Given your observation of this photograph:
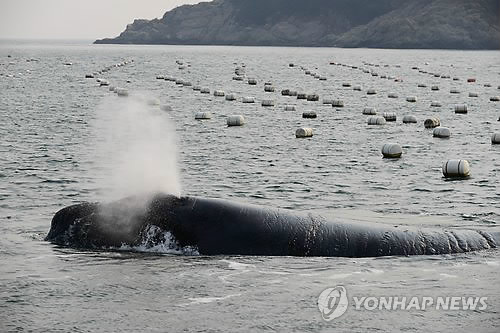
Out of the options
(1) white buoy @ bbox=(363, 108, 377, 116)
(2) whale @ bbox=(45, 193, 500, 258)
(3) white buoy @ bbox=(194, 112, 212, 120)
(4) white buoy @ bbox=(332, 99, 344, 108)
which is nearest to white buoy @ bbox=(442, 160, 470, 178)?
(2) whale @ bbox=(45, 193, 500, 258)

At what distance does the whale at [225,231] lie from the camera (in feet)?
77.7

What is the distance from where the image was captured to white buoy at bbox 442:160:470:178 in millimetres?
43781

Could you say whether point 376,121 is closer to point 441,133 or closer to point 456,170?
point 441,133

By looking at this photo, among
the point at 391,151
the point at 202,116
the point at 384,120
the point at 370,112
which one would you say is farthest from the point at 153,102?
the point at 391,151

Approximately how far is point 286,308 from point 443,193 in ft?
66.2

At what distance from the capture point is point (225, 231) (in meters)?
23.6

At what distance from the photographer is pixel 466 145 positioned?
58156 mm

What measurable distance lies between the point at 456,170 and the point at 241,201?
45.6 feet

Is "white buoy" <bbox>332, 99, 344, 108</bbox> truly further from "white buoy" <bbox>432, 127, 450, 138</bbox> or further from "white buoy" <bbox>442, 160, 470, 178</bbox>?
"white buoy" <bbox>442, 160, 470, 178</bbox>

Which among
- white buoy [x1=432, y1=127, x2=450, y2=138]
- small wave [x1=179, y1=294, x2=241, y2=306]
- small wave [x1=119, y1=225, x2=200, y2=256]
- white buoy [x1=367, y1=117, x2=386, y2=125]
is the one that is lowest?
Result: white buoy [x1=367, y1=117, x2=386, y2=125]

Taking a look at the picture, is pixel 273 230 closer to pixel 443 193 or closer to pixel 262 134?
pixel 443 193

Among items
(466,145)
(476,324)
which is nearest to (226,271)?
(476,324)

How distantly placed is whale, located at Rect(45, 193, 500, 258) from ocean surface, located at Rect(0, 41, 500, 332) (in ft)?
1.25

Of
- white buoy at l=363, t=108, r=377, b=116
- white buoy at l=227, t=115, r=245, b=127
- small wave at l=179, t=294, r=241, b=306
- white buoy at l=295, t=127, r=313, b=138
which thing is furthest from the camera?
white buoy at l=363, t=108, r=377, b=116
